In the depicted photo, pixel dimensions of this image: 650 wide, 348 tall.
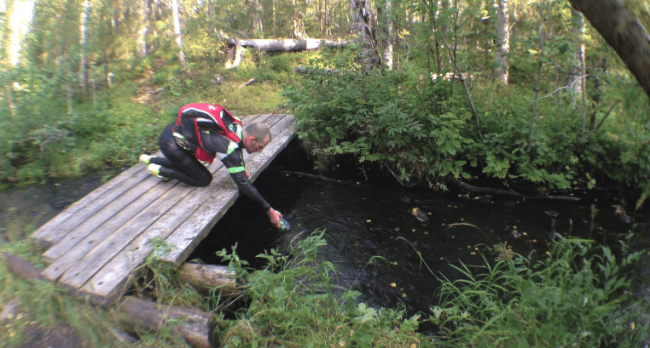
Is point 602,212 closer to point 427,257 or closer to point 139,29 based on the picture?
point 427,257

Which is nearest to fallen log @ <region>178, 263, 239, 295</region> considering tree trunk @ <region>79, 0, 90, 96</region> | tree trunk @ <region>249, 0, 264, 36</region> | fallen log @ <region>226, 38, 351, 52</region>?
tree trunk @ <region>79, 0, 90, 96</region>

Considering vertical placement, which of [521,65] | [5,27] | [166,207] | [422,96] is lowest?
[166,207]

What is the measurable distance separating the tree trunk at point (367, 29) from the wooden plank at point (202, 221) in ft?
9.37

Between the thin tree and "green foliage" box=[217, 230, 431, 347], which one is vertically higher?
the thin tree

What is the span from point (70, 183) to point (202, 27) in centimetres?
867

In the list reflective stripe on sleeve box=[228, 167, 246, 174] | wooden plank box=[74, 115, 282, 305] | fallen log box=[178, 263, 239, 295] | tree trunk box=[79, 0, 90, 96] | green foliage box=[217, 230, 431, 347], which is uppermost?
tree trunk box=[79, 0, 90, 96]

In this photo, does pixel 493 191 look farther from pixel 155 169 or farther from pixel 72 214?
pixel 72 214

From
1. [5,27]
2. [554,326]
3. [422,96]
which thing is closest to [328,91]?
[422,96]

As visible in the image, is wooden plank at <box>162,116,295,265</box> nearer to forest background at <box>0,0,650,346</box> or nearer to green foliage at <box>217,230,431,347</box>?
green foliage at <box>217,230,431,347</box>

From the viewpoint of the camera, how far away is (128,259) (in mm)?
3160

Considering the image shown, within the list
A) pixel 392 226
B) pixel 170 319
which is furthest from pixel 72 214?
pixel 392 226

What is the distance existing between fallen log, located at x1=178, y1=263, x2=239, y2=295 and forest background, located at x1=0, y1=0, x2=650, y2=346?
9.69 feet

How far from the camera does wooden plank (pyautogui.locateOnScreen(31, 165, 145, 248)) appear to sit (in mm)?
3540

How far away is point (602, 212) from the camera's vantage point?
5.15m
